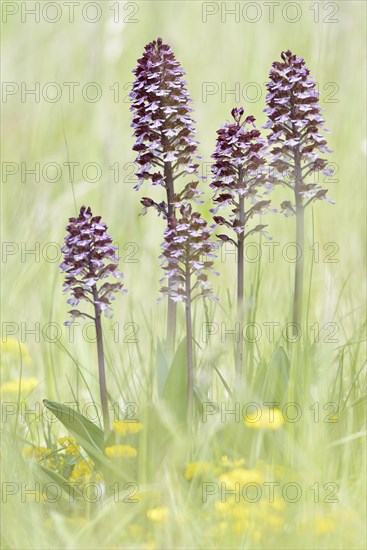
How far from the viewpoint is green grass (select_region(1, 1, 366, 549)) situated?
3.15m

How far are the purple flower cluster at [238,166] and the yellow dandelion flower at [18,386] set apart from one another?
4.25 ft

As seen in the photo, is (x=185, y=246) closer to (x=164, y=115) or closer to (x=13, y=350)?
(x=164, y=115)

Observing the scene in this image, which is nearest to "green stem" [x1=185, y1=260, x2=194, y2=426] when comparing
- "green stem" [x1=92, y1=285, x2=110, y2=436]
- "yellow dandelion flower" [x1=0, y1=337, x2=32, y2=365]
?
"green stem" [x1=92, y1=285, x2=110, y2=436]

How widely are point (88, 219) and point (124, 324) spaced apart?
1.60 meters

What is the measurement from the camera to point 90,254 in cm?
358

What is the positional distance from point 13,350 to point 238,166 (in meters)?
1.77

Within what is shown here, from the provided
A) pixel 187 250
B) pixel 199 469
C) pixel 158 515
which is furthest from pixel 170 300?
pixel 158 515

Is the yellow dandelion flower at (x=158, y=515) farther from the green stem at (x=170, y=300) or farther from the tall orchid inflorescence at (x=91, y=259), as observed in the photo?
the green stem at (x=170, y=300)

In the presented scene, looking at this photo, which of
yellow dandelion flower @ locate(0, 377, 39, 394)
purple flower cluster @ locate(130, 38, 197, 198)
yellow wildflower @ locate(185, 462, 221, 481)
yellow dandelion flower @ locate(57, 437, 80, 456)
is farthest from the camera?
yellow dandelion flower @ locate(0, 377, 39, 394)

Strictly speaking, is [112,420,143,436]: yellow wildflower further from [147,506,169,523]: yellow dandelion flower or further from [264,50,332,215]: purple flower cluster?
[264,50,332,215]: purple flower cluster

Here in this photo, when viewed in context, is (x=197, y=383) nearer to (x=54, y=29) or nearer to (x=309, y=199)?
(x=309, y=199)

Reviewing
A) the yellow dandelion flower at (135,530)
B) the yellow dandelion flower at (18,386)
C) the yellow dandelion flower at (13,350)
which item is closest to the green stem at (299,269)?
the yellow dandelion flower at (135,530)

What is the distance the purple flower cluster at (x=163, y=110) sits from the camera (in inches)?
146

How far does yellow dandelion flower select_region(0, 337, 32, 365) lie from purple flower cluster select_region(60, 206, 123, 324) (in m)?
1.14
